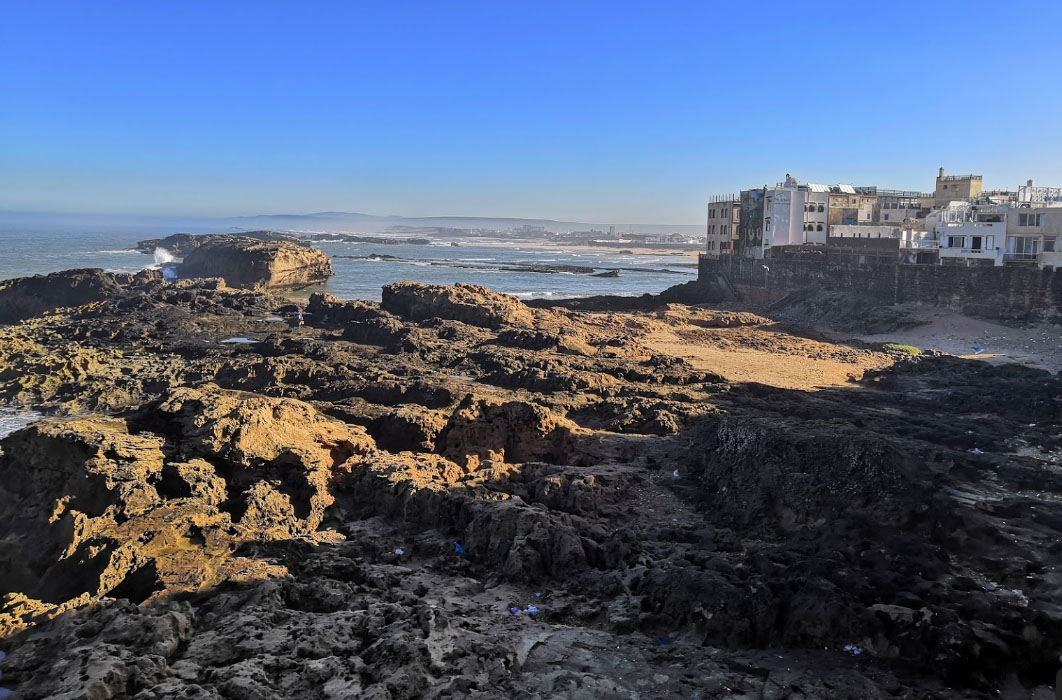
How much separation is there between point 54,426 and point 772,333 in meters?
25.8

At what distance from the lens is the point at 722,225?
176 ft

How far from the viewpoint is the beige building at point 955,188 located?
153 ft

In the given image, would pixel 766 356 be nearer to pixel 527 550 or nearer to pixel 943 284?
pixel 943 284

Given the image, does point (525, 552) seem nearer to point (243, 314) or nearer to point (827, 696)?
point (827, 696)

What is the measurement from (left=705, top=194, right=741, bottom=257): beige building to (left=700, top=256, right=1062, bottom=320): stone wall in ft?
29.8

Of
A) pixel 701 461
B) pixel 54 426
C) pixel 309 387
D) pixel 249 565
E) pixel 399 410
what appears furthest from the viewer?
pixel 309 387

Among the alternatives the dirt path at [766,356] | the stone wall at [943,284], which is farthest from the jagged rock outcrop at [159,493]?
the stone wall at [943,284]

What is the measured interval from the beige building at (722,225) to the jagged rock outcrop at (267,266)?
29.0m

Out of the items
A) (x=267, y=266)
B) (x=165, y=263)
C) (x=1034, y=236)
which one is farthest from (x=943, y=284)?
(x=165, y=263)

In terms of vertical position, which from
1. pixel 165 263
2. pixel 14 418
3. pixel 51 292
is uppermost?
pixel 165 263

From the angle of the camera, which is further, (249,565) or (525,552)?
(525,552)

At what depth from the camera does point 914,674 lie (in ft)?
22.6

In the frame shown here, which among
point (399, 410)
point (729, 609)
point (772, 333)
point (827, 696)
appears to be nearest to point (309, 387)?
point (399, 410)

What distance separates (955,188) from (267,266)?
4599cm
